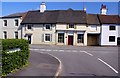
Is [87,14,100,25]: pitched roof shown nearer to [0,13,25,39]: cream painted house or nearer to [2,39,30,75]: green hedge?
[0,13,25,39]: cream painted house

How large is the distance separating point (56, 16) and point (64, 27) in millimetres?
3599

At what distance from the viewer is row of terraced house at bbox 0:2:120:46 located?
158 ft

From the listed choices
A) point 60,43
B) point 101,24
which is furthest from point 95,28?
point 60,43

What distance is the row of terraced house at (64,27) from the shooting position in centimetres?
4822

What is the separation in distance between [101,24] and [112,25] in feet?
7.61

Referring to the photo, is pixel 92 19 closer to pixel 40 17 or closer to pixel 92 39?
pixel 92 39

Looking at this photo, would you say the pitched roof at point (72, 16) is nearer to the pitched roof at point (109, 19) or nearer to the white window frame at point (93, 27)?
the white window frame at point (93, 27)

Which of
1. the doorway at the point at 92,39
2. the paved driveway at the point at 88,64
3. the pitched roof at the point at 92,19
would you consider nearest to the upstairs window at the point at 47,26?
the pitched roof at the point at 92,19

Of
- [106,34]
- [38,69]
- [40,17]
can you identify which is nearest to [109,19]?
[106,34]

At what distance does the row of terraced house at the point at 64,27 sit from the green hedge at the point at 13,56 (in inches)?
1313

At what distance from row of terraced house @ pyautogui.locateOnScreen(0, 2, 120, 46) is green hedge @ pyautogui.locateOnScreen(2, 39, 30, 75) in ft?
109

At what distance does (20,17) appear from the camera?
167 feet

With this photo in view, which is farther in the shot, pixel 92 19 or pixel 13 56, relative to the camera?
pixel 92 19

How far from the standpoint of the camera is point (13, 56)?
12109 millimetres
